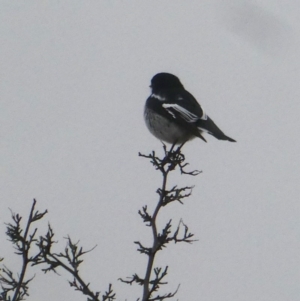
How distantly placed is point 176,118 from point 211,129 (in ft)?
1.25

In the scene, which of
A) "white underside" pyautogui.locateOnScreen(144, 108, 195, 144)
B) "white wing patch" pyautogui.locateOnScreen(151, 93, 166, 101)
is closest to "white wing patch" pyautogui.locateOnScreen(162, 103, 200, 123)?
"white underside" pyautogui.locateOnScreen(144, 108, 195, 144)

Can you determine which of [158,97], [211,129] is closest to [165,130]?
[211,129]

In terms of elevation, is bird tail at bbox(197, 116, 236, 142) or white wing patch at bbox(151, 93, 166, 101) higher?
white wing patch at bbox(151, 93, 166, 101)

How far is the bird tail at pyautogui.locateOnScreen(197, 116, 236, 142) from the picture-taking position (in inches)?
260

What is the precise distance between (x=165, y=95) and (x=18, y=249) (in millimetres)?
4518

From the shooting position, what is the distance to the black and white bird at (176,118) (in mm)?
6730

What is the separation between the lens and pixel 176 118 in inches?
269

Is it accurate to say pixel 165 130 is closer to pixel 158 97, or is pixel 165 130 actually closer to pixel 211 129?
pixel 211 129

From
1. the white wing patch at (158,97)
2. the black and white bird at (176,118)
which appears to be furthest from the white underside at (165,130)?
the white wing patch at (158,97)

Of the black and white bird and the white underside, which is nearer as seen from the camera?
the black and white bird

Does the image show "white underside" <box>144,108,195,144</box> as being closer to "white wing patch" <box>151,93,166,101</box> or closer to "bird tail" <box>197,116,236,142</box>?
"bird tail" <box>197,116,236,142</box>

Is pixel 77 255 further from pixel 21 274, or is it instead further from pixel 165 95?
pixel 165 95

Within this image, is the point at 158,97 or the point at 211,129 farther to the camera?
the point at 158,97

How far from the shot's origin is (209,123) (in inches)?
270
